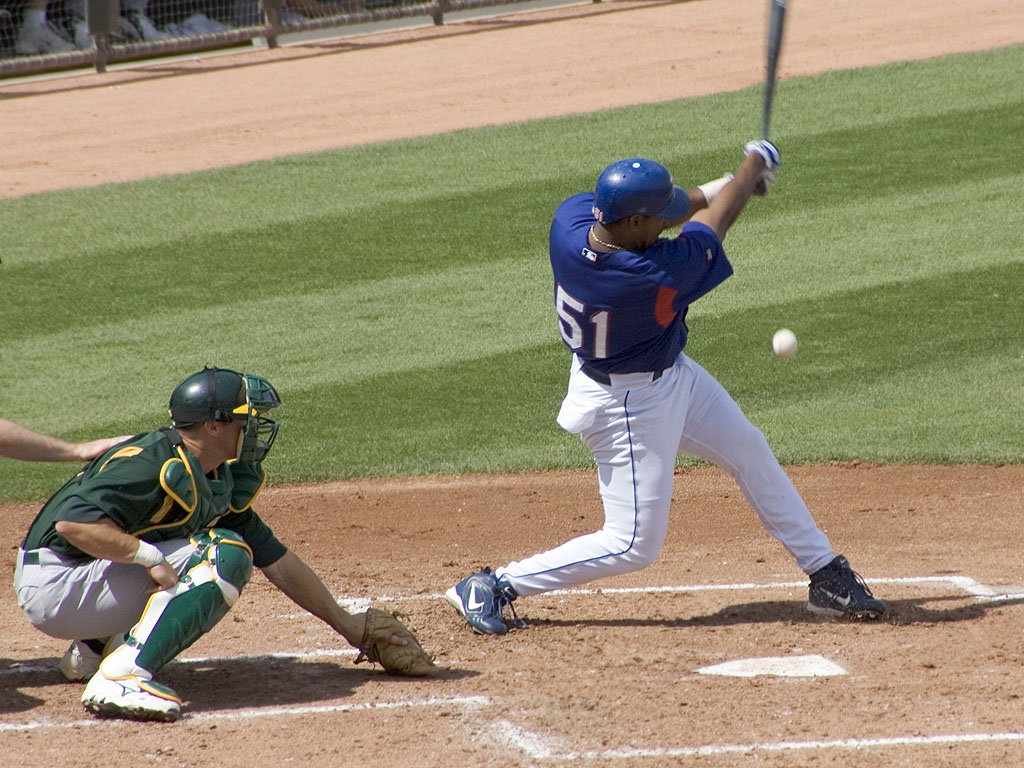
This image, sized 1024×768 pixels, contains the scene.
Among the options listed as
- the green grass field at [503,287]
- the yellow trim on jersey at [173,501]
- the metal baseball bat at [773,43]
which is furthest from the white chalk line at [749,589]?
the metal baseball bat at [773,43]

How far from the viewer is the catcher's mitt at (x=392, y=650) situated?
427 centimetres

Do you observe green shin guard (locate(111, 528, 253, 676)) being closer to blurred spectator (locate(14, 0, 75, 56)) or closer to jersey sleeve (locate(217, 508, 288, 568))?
jersey sleeve (locate(217, 508, 288, 568))

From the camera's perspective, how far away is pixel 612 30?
16.8 metres

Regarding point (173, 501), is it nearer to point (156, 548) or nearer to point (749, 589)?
point (156, 548)

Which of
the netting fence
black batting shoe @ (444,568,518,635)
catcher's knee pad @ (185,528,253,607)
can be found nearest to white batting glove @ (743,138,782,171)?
black batting shoe @ (444,568,518,635)

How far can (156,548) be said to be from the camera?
3.94 metres

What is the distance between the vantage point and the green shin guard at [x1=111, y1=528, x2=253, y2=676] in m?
3.90

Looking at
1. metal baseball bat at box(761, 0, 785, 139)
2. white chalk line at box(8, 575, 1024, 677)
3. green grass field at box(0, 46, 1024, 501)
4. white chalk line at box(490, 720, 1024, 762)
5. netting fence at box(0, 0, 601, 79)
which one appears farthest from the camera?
netting fence at box(0, 0, 601, 79)

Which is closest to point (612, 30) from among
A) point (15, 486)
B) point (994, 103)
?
point (994, 103)

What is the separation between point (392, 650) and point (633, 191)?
1.59 meters

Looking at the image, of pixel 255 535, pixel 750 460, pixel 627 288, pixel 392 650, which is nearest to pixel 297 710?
pixel 392 650

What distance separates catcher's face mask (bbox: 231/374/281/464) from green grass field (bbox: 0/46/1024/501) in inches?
105

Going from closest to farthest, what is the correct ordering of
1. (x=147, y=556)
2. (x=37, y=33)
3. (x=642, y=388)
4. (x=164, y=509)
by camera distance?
1. (x=147, y=556)
2. (x=164, y=509)
3. (x=642, y=388)
4. (x=37, y=33)

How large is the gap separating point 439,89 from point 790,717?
11623 millimetres
